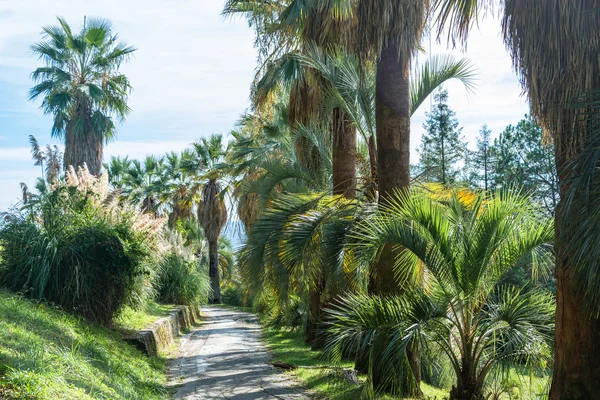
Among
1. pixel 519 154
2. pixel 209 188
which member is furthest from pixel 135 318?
pixel 519 154

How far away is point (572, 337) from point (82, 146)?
2221cm

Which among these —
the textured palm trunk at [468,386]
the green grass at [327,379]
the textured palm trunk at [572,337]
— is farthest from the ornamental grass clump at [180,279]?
the textured palm trunk at [572,337]

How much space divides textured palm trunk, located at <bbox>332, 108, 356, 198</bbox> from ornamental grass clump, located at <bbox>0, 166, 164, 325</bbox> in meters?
4.59

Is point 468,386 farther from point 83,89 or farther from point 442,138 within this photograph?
point 442,138

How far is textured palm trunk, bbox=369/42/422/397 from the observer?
10422 millimetres

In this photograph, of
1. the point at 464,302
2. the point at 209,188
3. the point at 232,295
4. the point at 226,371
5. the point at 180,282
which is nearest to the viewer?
the point at 464,302

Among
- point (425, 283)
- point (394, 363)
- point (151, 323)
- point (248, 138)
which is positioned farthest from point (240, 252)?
point (248, 138)

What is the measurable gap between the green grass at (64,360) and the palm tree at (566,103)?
493cm

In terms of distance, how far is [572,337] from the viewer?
6.74 metres

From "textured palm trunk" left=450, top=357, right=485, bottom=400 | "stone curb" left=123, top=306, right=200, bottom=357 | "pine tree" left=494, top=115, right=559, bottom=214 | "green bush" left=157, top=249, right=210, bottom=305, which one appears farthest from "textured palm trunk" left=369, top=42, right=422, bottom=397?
"pine tree" left=494, top=115, right=559, bottom=214

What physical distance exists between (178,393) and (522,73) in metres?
6.85

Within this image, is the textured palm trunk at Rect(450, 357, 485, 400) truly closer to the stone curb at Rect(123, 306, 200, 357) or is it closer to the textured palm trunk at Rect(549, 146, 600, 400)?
the textured palm trunk at Rect(549, 146, 600, 400)

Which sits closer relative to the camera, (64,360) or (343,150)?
(64,360)

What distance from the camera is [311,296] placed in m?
16.4
